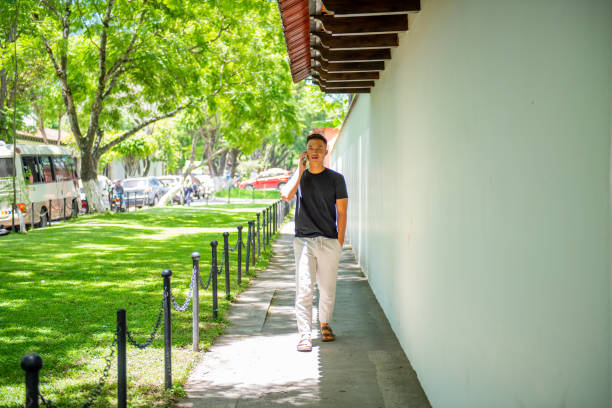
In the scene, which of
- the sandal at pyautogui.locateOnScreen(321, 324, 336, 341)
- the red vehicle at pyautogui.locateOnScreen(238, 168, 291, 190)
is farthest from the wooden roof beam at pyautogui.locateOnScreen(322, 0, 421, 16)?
the red vehicle at pyautogui.locateOnScreen(238, 168, 291, 190)

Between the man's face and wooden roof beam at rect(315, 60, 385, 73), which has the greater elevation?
wooden roof beam at rect(315, 60, 385, 73)

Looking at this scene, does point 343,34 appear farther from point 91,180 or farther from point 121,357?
point 91,180

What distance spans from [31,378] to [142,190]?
3692 centimetres

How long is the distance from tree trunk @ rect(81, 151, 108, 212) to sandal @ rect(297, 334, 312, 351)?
69.0 feet

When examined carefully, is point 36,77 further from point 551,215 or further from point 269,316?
point 551,215

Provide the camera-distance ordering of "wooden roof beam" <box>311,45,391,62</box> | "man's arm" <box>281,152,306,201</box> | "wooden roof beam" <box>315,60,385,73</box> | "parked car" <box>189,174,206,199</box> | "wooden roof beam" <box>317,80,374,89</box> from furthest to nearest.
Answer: "parked car" <box>189,174,206,199</box>
"wooden roof beam" <box>317,80,374,89</box>
"wooden roof beam" <box>315,60,385,73</box>
"wooden roof beam" <box>311,45,391,62</box>
"man's arm" <box>281,152,306,201</box>

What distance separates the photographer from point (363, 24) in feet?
20.2

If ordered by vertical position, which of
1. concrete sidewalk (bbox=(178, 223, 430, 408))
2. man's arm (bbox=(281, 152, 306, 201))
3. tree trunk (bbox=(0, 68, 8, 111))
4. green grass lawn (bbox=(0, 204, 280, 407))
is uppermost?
tree trunk (bbox=(0, 68, 8, 111))

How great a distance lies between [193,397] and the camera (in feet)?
16.4

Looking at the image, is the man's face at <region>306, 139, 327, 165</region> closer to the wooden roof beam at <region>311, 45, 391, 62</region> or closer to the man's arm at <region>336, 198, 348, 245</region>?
the man's arm at <region>336, 198, 348, 245</region>

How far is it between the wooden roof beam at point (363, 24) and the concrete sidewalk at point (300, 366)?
9.94 feet

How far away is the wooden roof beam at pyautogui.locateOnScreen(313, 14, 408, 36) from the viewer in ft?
19.8

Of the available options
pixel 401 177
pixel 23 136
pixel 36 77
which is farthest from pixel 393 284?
pixel 23 136

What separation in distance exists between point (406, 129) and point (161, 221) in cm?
1954
